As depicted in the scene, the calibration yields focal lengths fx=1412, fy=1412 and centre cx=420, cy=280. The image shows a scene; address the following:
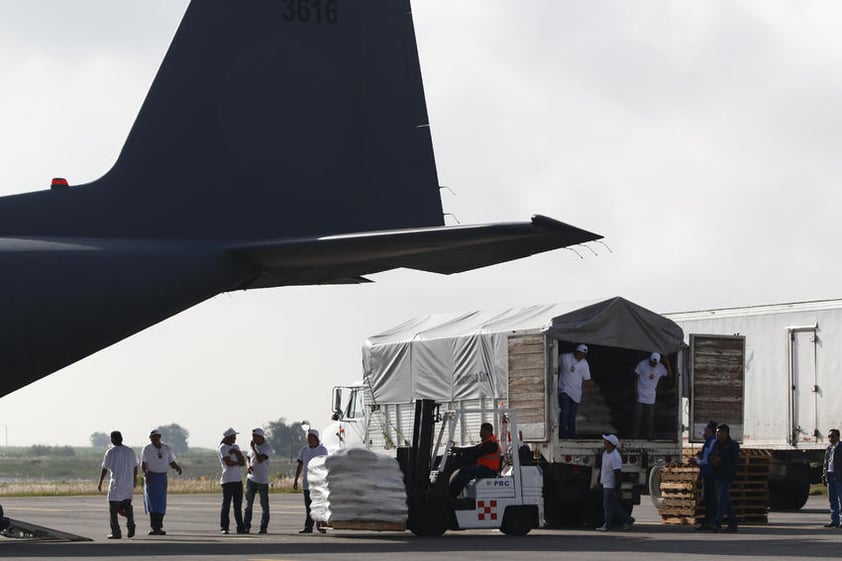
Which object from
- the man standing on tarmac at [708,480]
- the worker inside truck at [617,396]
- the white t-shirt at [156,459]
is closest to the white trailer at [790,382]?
the worker inside truck at [617,396]

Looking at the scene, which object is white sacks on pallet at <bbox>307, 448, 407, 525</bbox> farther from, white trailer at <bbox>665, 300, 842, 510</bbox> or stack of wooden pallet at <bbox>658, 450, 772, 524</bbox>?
white trailer at <bbox>665, 300, 842, 510</bbox>

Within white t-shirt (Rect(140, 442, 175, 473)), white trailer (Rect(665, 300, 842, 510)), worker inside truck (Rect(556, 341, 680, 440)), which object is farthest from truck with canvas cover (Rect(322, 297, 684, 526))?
Result: white t-shirt (Rect(140, 442, 175, 473))

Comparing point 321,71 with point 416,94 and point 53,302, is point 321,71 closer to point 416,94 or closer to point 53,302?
point 416,94

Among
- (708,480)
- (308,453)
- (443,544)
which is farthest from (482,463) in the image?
(708,480)

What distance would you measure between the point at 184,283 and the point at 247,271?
840 mm

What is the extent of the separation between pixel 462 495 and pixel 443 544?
205cm

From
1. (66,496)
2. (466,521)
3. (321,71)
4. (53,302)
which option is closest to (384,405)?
(466,521)

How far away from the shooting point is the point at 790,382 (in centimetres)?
2681

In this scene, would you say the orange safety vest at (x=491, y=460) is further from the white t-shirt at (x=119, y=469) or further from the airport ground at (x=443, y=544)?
the white t-shirt at (x=119, y=469)

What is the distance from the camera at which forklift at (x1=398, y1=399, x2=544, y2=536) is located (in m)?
19.3

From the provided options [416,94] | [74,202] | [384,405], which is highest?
[416,94]

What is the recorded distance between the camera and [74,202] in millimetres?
17359

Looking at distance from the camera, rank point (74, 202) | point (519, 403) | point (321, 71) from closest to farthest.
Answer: point (74, 202) → point (321, 71) → point (519, 403)

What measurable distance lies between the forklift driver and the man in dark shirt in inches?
132
